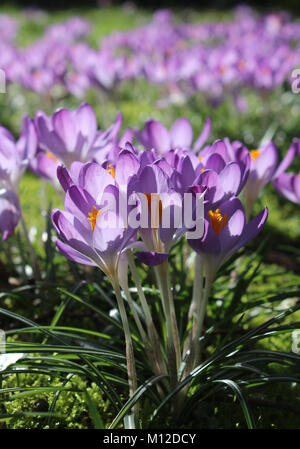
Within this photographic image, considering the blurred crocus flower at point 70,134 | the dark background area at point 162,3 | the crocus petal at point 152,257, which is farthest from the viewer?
the dark background area at point 162,3

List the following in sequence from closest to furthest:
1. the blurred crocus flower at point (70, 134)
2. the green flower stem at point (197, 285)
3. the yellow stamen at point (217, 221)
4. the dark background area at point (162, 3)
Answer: the yellow stamen at point (217, 221) → the green flower stem at point (197, 285) → the blurred crocus flower at point (70, 134) → the dark background area at point (162, 3)

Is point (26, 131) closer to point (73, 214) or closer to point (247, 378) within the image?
point (73, 214)

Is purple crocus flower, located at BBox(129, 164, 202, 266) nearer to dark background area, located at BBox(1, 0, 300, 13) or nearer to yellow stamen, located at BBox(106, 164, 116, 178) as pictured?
yellow stamen, located at BBox(106, 164, 116, 178)

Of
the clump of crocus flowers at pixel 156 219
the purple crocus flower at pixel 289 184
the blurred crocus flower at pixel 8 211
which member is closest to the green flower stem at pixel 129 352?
the clump of crocus flowers at pixel 156 219

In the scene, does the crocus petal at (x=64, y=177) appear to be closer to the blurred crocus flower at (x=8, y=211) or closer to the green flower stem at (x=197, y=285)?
the green flower stem at (x=197, y=285)

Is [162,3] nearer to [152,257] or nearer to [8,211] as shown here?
[8,211]

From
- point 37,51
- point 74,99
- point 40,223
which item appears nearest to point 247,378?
point 40,223

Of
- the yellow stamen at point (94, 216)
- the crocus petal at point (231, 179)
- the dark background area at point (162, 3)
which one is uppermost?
the dark background area at point (162, 3)
